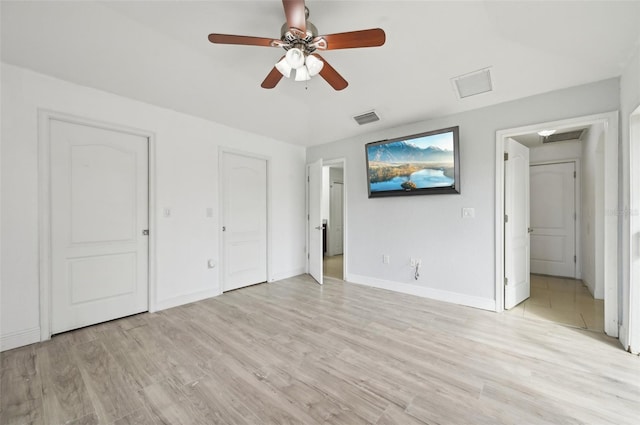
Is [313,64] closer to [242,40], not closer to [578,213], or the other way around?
[242,40]

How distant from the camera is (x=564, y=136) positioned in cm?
426

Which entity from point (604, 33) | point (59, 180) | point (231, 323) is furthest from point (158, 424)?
point (604, 33)

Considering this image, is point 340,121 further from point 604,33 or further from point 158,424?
point 158,424

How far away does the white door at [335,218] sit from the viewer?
7.22m

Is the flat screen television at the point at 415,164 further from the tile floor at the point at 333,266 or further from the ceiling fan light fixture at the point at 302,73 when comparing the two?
the ceiling fan light fixture at the point at 302,73

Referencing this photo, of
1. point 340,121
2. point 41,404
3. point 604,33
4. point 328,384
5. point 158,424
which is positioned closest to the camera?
point 158,424

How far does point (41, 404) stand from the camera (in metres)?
1.63

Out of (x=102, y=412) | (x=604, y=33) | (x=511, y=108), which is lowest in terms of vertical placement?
(x=102, y=412)

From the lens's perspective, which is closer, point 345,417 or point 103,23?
point 345,417

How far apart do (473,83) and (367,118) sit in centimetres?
135

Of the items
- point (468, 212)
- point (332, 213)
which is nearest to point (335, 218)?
point (332, 213)

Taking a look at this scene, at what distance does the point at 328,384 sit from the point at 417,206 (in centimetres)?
261

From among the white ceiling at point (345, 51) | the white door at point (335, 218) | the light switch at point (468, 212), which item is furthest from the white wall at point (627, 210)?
the white door at point (335, 218)

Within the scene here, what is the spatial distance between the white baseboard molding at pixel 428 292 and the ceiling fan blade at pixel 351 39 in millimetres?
3016
